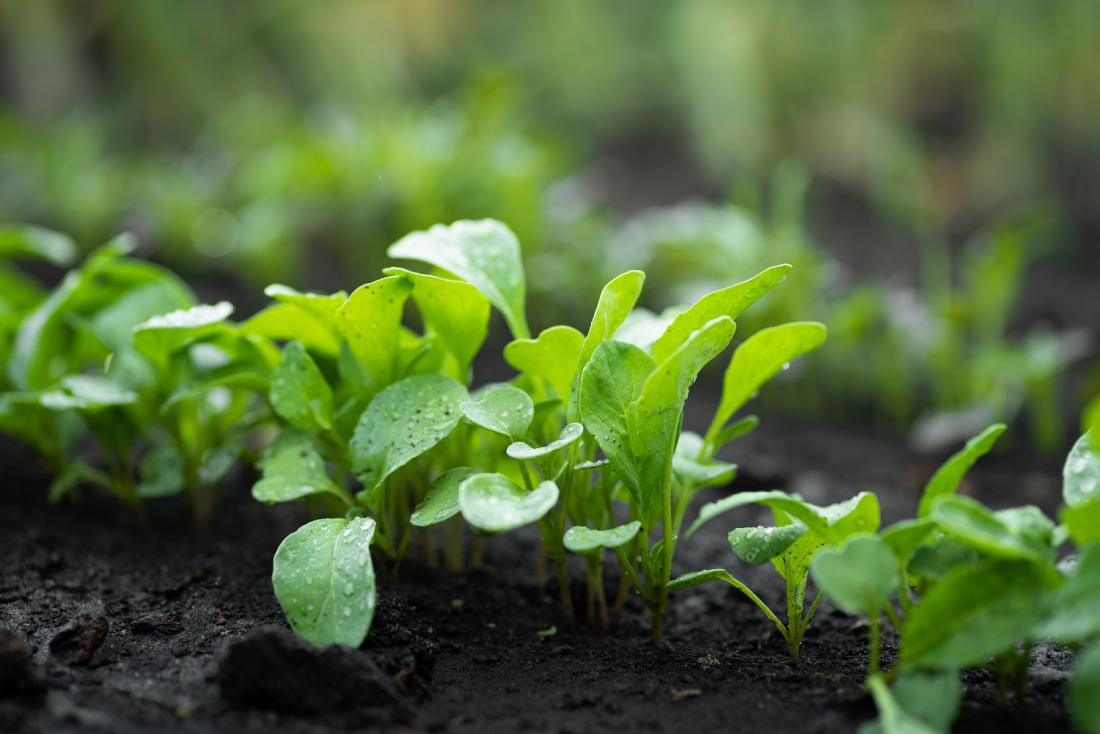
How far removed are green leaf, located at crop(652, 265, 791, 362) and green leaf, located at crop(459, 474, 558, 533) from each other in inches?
9.1

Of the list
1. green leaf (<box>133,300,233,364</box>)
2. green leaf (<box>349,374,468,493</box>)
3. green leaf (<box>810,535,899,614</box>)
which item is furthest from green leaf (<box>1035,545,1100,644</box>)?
green leaf (<box>133,300,233,364</box>)

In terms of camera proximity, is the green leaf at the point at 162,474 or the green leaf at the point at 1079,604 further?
the green leaf at the point at 162,474

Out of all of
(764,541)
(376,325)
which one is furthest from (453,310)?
(764,541)

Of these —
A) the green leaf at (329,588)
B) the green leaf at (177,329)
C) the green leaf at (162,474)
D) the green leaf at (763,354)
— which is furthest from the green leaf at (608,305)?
the green leaf at (162,474)

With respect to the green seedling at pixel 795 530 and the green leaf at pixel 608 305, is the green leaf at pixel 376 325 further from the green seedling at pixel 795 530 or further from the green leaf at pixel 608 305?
the green seedling at pixel 795 530

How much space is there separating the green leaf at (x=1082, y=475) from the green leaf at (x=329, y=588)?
0.64m

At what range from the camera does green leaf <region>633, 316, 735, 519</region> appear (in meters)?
0.85

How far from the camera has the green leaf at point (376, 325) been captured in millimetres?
1012

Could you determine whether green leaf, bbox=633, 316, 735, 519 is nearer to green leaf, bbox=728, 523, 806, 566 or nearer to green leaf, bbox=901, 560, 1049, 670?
green leaf, bbox=728, 523, 806, 566

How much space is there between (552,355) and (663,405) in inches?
6.2

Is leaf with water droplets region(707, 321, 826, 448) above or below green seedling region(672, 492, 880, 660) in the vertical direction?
above

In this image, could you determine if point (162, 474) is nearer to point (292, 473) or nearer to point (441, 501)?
point (292, 473)

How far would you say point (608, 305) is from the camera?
3.13 ft

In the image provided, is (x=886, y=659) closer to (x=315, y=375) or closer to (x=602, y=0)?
(x=315, y=375)
